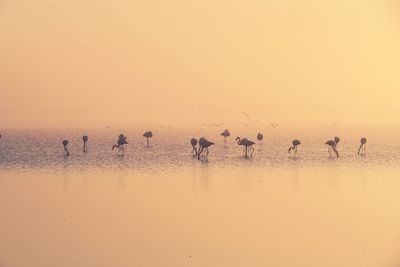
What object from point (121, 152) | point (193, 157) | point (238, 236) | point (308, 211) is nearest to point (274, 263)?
point (238, 236)

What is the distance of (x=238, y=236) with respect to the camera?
10602 mm

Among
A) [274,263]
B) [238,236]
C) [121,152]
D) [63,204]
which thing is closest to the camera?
[274,263]

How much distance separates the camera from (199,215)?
1227 cm

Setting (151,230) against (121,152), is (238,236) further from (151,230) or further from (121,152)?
(121,152)

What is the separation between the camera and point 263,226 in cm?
1128

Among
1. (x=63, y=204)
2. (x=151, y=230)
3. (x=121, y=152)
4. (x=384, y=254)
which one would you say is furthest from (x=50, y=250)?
(x=121, y=152)

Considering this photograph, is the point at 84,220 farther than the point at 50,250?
Yes

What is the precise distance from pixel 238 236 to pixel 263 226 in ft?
2.71

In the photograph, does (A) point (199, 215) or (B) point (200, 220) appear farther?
(A) point (199, 215)

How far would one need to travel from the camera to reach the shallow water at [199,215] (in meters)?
9.54

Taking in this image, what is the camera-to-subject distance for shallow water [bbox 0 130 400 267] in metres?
9.54

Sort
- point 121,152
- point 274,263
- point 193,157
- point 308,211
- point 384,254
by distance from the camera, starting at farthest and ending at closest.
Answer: point 121,152 → point 193,157 → point 308,211 → point 384,254 → point 274,263

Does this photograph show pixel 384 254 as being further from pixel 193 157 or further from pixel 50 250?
pixel 193 157

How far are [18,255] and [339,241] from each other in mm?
4848
